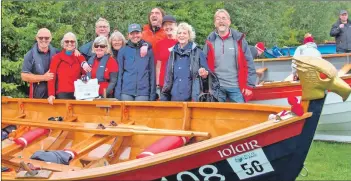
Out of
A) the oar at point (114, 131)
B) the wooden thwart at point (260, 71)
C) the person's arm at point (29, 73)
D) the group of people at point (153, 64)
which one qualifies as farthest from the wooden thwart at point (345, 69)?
the person's arm at point (29, 73)

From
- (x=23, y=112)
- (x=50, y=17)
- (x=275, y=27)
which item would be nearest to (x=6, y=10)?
(x=50, y=17)

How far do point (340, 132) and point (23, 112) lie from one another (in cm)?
504

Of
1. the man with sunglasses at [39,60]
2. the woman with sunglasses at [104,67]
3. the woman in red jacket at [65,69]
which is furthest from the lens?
the man with sunglasses at [39,60]

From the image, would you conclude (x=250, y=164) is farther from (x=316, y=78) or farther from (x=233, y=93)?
(x=233, y=93)

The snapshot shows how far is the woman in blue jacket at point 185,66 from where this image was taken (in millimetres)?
6922

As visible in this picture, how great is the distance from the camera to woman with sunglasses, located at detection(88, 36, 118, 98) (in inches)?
310

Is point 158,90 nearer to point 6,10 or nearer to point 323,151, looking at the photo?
point 323,151

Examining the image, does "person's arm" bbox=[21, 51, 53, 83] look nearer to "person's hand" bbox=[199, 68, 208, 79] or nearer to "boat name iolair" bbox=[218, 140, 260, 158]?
"person's hand" bbox=[199, 68, 208, 79]

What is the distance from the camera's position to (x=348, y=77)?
9.16 meters

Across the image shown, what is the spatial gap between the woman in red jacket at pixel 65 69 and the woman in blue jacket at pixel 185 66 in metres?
1.71

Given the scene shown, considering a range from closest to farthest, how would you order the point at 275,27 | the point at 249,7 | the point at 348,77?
the point at 348,77 < the point at 249,7 < the point at 275,27

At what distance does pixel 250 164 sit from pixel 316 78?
899 millimetres

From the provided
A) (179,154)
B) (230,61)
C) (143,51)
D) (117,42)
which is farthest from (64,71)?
(179,154)

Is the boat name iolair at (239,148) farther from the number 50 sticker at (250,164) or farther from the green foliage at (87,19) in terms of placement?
the green foliage at (87,19)
